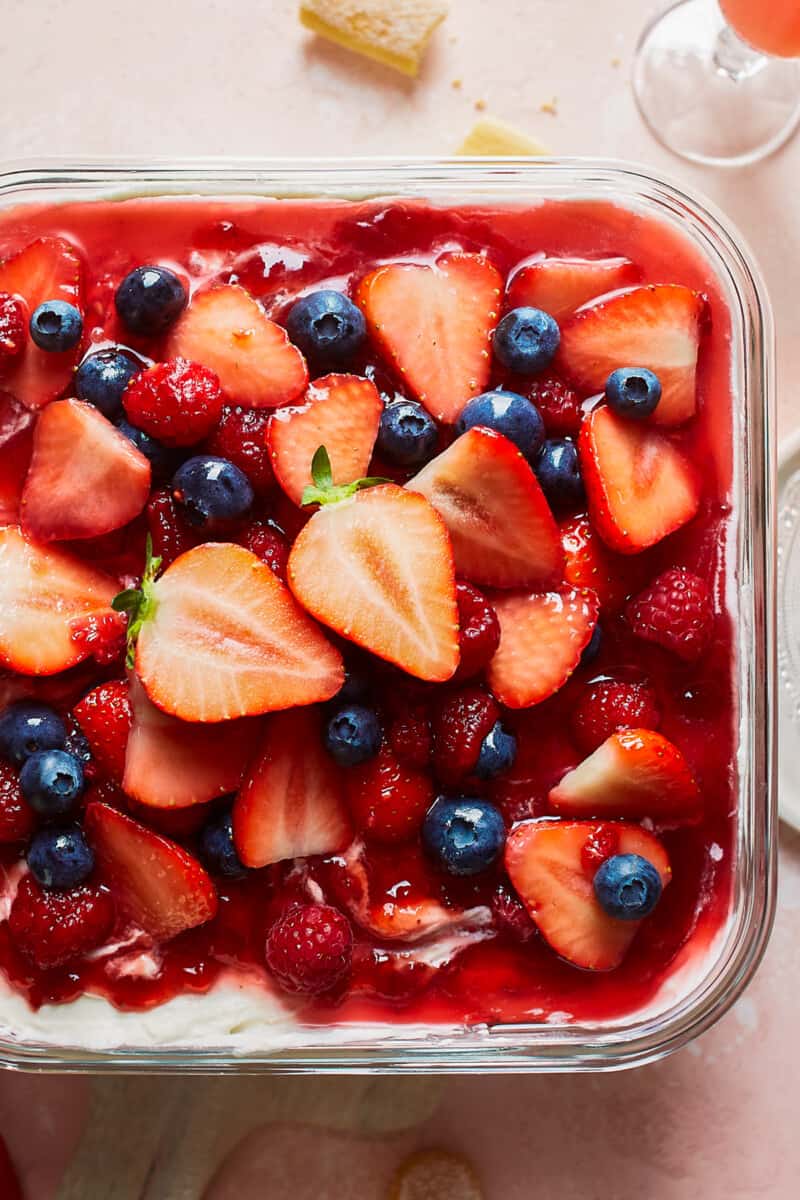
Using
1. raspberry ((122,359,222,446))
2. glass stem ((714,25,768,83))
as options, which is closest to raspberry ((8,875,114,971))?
raspberry ((122,359,222,446))

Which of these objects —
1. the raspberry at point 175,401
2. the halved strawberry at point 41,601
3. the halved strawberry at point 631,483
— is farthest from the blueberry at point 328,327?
the halved strawberry at point 41,601

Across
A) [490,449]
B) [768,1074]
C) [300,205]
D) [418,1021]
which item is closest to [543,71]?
[300,205]

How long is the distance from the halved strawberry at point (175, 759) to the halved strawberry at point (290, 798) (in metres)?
0.04

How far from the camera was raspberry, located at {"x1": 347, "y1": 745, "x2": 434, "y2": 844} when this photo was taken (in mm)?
1877

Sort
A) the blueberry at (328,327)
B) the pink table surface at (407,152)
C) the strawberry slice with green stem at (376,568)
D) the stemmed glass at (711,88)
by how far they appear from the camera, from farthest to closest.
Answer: the stemmed glass at (711,88)
the pink table surface at (407,152)
the blueberry at (328,327)
the strawberry slice with green stem at (376,568)

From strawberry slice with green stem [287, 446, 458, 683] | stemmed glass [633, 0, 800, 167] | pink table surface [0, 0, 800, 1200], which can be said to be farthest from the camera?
stemmed glass [633, 0, 800, 167]

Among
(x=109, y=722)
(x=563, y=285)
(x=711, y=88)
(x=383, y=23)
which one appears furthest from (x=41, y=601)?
(x=711, y=88)

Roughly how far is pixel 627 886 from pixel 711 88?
5.03 ft

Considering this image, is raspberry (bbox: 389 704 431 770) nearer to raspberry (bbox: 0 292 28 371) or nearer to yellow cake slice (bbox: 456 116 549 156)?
raspberry (bbox: 0 292 28 371)

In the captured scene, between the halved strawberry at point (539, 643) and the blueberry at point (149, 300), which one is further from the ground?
the blueberry at point (149, 300)

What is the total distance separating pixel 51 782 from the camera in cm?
184

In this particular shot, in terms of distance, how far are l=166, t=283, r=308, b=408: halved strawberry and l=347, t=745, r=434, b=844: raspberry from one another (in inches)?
22.1

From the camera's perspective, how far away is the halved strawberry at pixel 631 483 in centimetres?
191

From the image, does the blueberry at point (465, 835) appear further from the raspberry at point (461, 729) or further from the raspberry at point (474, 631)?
the raspberry at point (474, 631)
